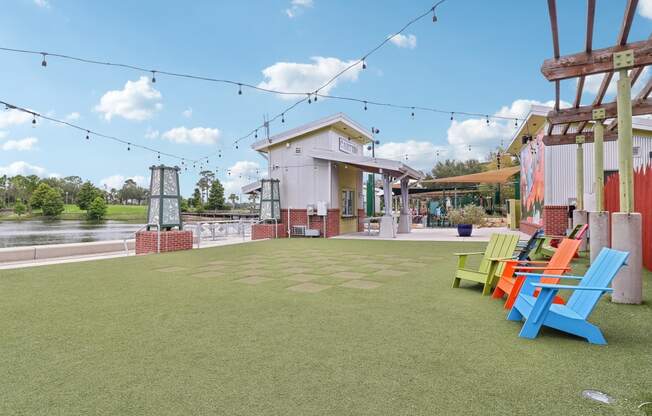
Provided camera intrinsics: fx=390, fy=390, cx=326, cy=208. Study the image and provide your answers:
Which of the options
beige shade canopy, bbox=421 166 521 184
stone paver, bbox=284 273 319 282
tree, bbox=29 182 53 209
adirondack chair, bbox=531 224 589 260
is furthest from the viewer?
tree, bbox=29 182 53 209

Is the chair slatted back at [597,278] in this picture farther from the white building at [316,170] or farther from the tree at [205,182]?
the tree at [205,182]

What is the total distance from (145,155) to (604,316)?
15684mm

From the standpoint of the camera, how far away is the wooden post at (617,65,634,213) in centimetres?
434

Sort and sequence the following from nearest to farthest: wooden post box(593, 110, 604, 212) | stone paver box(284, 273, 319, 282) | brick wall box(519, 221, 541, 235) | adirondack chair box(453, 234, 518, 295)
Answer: adirondack chair box(453, 234, 518, 295)
wooden post box(593, 110, 604, 212)
stone paver box(284, 273, 319, 282)
brick wall box(519, 221, 541, 235)

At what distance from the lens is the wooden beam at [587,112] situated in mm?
6383

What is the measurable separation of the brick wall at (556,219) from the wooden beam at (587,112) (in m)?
4.85

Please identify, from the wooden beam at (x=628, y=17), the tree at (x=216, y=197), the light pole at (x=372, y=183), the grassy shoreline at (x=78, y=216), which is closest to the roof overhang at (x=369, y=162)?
the light pole at (x=372, y=183)

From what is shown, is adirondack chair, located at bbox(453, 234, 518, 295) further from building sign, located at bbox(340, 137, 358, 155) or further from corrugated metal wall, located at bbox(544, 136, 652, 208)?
building sign, located at bbox(340, 137, 358, 155)

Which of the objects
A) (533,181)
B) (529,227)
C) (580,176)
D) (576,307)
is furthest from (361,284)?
(529,227)

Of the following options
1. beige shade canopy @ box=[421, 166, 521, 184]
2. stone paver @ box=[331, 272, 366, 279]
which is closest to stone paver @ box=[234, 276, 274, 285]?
stone paver @ box=[331, 272, 366, 279]

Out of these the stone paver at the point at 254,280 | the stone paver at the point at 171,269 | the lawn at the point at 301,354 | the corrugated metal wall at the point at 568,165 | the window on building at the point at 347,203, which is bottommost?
the stone paver at the point at 171,269

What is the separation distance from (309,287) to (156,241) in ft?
21.2

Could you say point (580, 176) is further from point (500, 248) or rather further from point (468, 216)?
point (468, 216)

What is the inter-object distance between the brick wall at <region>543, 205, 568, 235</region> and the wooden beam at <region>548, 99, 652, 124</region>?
4.85 m
